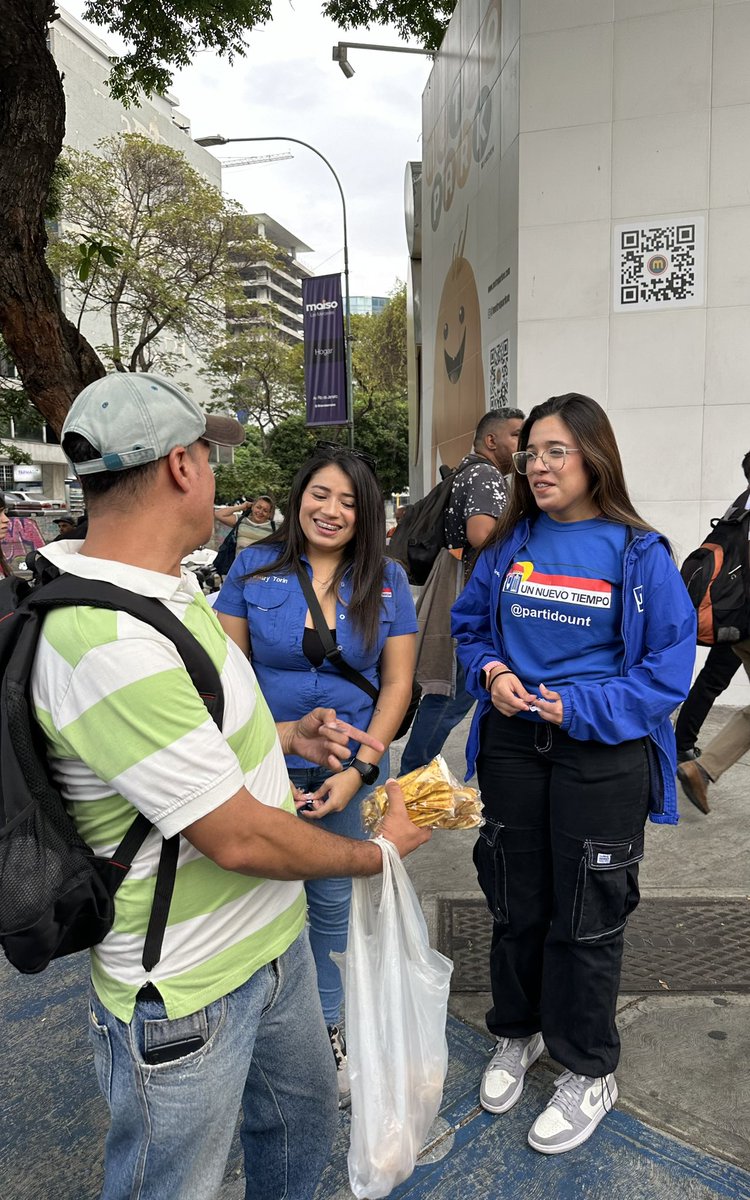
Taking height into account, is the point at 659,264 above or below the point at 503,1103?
above

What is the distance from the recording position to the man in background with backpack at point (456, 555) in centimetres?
421

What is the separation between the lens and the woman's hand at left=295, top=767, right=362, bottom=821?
7.59ft

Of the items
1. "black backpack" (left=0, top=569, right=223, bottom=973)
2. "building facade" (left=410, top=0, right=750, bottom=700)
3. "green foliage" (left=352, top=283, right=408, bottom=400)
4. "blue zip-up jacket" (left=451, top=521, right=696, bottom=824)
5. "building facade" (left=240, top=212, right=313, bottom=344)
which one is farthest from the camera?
"building facade" (left=240, top=212, right=313, bottom=344)

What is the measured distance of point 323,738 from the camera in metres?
2.28

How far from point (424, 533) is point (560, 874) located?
7.56 ft

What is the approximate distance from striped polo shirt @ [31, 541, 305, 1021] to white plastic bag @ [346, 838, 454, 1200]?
339mm

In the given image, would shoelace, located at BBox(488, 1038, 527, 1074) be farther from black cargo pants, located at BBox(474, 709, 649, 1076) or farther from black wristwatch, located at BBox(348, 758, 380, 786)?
black wristwatch, located at BBox(348, 758, 380, 786)

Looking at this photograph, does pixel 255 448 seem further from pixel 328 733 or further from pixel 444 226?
pixel 328 733

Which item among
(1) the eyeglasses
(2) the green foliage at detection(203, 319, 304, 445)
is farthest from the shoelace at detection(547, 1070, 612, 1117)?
(2) the green foliage at detection(203, 319, 304, 445)

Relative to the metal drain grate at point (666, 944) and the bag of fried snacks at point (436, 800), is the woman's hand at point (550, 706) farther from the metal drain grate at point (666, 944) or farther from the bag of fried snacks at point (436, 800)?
the metal drain grate at point (666, 944)

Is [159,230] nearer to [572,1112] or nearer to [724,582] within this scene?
[724,582]

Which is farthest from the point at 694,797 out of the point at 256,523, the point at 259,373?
the point at 259,373

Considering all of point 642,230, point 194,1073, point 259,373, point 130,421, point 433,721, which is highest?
point 259,373

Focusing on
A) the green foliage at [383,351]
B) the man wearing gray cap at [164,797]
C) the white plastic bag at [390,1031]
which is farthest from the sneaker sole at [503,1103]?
the green foliage at [383,351]
